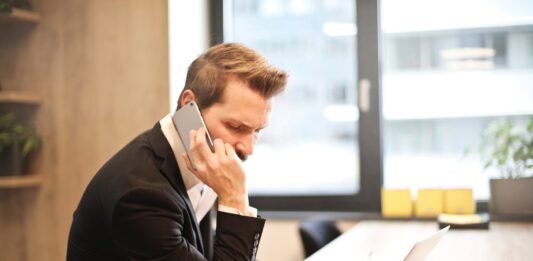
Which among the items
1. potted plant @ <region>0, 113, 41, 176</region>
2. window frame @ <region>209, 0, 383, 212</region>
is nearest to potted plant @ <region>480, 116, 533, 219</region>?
window frame @ <region>209, 0, 383, 212</region>

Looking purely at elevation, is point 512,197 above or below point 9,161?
below

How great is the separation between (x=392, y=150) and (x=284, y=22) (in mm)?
909

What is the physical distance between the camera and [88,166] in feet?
11.4

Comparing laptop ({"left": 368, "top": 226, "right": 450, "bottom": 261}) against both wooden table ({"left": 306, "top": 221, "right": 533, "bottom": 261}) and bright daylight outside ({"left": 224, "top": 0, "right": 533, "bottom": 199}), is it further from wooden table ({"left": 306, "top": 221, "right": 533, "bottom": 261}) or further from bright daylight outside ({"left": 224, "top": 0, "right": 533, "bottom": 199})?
bright daylight outside ({"left": 224, "top": 0, "right": 533, "bottom": 199})

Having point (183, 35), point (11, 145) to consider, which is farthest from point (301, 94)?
point (11, 145)

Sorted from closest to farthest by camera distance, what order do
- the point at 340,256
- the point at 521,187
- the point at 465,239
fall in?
the point at 340,256 → the point at 465,239 → the point at 521,187

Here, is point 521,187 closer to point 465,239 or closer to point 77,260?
point 465,239

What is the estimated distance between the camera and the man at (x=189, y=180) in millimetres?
1416

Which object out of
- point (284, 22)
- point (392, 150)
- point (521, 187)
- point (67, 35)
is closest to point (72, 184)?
point (67, 35)

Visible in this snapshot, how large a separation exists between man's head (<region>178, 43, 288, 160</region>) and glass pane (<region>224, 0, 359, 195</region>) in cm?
195

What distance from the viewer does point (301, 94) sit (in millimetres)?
3633

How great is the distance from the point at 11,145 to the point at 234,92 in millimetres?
2141

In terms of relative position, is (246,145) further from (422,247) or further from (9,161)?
(9,161)

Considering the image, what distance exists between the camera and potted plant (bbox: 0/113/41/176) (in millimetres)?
3345
